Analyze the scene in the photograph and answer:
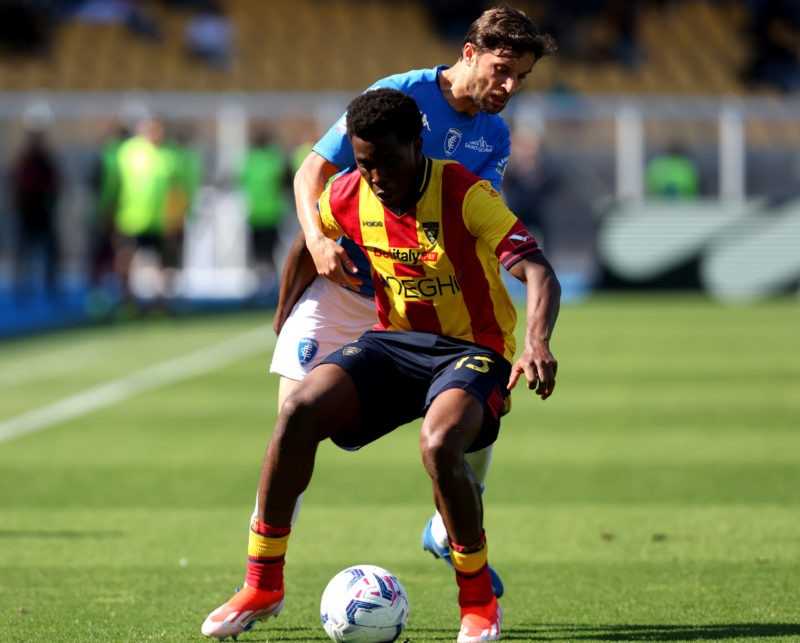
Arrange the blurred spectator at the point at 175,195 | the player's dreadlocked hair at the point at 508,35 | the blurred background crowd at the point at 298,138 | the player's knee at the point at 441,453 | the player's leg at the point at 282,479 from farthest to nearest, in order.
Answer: the blurred background crowd at the point at 298,138 → the blurred spectator at the point at 175,195 → the player's dreadlocked hair at the point at 508,35 → the player's leg at the point at 282,479 → the player's knee at the point at 441,453

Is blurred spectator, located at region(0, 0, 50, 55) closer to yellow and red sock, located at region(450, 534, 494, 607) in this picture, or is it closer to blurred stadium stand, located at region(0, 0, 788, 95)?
blurred stadium stand, located at region(0, 0, 788, 95)

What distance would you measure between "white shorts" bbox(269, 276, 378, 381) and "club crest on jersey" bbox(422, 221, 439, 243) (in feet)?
2.88

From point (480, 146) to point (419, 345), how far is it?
0.99 metres

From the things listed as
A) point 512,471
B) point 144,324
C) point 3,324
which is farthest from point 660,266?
point 512,471

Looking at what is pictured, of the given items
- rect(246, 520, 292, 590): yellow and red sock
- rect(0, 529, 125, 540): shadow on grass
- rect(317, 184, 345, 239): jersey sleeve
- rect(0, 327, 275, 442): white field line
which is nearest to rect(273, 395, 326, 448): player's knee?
rect(246, 520, 292, 590): yellow and red sock

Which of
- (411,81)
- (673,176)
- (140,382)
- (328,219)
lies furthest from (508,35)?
(673,176)

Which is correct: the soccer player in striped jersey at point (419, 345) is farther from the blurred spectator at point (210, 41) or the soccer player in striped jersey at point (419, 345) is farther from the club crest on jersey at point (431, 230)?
the blurred spectator at point (210, 41)

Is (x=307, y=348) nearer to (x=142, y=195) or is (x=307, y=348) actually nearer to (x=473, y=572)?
(x=473, y=572)


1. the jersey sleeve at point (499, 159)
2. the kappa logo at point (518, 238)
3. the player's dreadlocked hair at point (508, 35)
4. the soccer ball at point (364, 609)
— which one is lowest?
the soccer ball at point (364, 609)

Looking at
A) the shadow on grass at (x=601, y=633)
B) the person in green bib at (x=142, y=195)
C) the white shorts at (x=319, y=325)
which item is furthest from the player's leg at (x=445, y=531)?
the person in green bib at (x=142, y=195)

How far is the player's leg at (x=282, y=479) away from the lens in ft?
15.9

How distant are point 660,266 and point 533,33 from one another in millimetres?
16966

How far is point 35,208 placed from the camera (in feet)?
70.9

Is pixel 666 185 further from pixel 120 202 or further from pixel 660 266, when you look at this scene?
pixel 120 202
